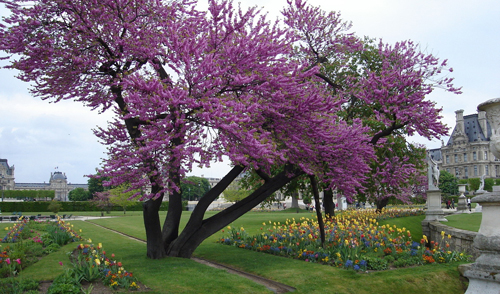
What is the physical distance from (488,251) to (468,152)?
12867 cm

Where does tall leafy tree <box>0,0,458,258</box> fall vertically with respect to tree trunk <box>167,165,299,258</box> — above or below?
above

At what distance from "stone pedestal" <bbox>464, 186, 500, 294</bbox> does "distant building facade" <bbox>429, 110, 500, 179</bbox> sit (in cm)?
11768

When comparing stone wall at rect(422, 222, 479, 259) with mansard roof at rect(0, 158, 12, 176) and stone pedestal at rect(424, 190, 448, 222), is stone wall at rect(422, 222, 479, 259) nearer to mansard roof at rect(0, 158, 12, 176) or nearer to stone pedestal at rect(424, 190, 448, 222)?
stone pedestal at rect(424, 190, 448, 222)

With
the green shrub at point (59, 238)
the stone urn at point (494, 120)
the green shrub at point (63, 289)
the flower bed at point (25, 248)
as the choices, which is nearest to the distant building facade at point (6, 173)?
the flower bed at point (25, 248)

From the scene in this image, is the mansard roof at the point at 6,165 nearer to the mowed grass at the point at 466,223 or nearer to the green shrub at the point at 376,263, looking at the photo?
the mowed grass at the point at 466,223

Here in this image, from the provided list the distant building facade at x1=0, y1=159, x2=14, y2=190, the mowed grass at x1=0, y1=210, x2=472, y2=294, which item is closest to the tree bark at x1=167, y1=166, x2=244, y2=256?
the mowed grass at x1=0, y1=210, x2=472, y2=294

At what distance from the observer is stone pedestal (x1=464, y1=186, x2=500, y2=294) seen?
23.6 feet

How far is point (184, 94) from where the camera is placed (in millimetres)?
8883

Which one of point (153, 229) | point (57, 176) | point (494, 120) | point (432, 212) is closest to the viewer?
point (494, 120)

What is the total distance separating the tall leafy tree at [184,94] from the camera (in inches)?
359

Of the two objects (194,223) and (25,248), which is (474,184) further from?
(25,248)

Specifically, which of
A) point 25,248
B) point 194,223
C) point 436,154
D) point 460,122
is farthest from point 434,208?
point 436,154

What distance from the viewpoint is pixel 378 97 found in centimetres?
1424

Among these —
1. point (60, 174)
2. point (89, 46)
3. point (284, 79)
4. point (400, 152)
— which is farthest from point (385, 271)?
Result: point (60, 174)
